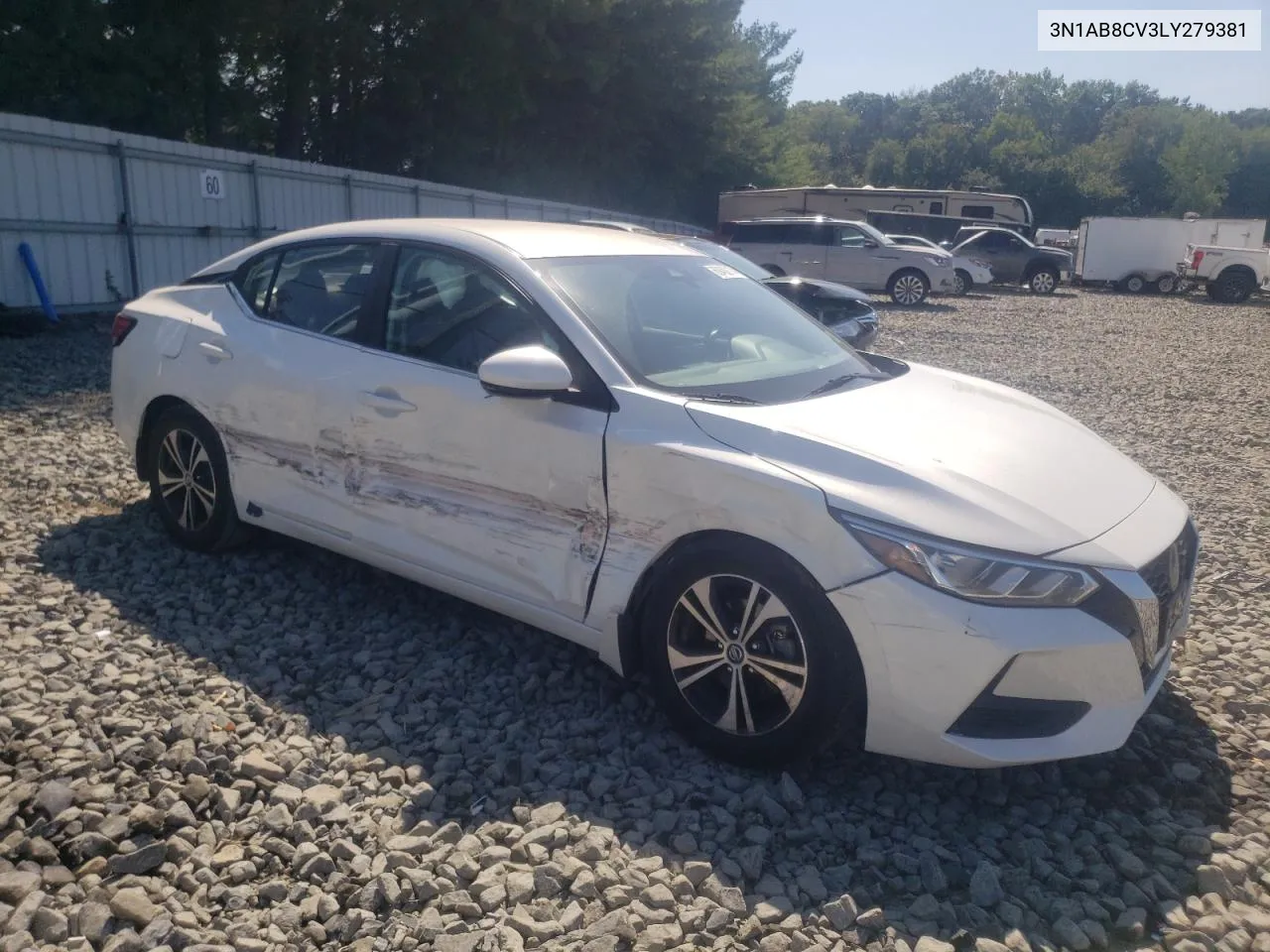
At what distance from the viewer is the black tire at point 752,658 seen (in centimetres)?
316

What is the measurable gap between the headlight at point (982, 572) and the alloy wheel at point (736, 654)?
391 millimetres

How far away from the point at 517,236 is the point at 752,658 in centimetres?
199

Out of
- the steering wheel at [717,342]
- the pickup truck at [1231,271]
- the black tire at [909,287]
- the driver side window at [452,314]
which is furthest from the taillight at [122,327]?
the pickup truck at [1231,271]

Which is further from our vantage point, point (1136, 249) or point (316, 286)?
point (1136, 249)

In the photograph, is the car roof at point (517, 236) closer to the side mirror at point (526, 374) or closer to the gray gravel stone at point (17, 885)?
the side mirror at point (526, 374)

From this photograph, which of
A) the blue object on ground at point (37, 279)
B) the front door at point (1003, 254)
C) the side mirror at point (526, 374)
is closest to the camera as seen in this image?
the side mirror at point (526, 374)

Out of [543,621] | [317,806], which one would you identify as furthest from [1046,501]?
[317,806]

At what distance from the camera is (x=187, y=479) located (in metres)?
5.02

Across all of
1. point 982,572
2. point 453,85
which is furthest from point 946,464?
point 453,85

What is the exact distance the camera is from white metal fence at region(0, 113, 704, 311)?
12.1m

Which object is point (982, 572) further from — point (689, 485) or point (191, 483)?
A: point (191, 483)

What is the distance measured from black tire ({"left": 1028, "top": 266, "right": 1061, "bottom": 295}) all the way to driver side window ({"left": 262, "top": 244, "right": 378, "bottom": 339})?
2798cm

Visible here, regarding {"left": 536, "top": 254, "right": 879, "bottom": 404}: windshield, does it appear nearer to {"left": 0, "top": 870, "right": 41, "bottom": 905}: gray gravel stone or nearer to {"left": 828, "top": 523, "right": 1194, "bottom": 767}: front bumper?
{"left": 828, "top": 523, "right": 1194, "bottom": 767}: front bumper

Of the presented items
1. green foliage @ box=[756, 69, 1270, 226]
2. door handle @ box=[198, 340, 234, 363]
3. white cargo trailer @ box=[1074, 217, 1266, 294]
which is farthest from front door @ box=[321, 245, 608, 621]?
green foliage @ box=[756, 69, 1270, 226]
